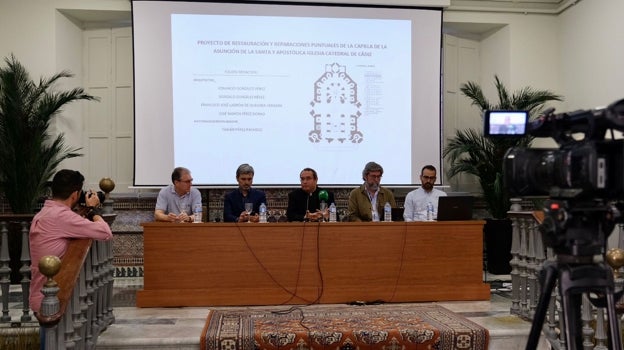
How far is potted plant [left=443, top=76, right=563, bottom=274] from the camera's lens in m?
6.97

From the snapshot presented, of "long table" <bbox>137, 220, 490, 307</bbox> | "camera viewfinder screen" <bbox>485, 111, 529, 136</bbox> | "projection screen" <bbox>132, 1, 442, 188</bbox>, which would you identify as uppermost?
"projection screen" <bbox>132, 1, 442, 188</bbox>

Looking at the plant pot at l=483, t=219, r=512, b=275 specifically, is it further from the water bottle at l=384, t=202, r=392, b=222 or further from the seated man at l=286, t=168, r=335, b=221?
the seated man at l=286, t=168, r=335, b=221

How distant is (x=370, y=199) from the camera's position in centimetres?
573

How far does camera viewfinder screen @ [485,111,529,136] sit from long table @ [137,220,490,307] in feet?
9.86

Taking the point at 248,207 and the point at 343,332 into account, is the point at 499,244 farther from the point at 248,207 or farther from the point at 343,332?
the point at 343,332

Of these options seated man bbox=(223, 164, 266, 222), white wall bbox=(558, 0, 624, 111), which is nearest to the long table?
seated man bbox=(223, 164, 266, 222)

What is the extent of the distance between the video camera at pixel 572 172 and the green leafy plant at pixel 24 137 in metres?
5.75

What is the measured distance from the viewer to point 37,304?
10.2ft

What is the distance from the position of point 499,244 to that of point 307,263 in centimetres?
303

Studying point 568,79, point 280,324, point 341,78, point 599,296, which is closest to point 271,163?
Answer: point 341,78

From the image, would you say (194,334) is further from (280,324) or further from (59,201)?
(59,201)

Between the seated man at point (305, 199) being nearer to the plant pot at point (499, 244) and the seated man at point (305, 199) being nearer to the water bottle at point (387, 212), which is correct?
the water bottle at point (387, 212)

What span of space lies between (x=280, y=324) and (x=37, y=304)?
1.54 metres

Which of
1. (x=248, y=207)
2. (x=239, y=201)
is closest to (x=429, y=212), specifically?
(x=248, y=207)
